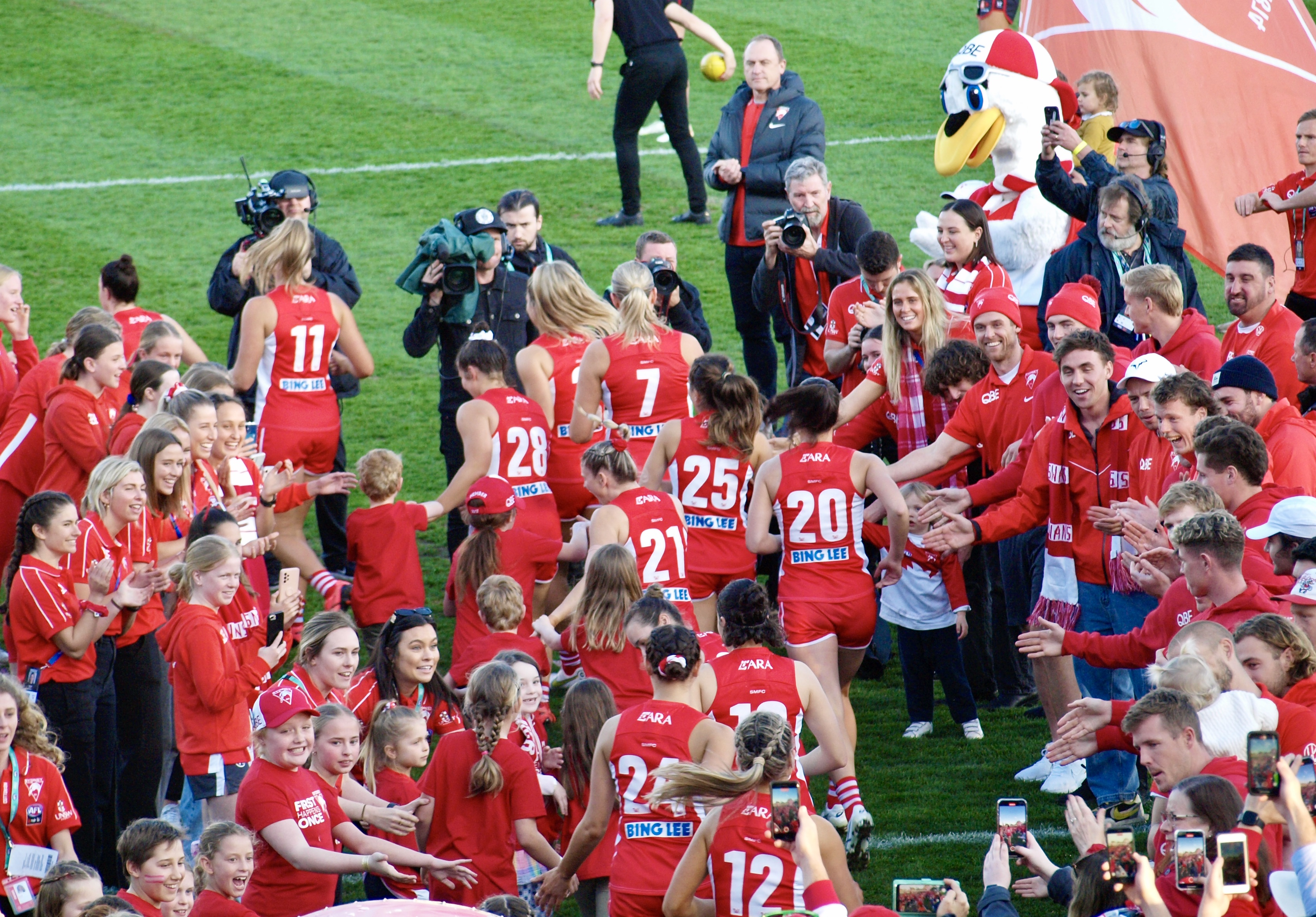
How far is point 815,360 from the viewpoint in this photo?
8.44 meters

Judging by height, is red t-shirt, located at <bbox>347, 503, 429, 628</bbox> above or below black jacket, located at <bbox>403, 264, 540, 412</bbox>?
below

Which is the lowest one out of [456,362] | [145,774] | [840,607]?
[145,774]

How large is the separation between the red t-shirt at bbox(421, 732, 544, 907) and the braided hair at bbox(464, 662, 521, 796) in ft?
0.08

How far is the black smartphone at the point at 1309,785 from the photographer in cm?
339

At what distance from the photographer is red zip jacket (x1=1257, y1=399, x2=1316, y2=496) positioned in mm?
5578

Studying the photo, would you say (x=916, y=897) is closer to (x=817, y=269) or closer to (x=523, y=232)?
(x=817, y=269)

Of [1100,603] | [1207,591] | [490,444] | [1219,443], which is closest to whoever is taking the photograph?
[1207,591]

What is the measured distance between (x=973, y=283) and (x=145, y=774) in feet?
14.0

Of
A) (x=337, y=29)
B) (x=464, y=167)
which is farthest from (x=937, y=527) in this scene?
(x=337, y=29)

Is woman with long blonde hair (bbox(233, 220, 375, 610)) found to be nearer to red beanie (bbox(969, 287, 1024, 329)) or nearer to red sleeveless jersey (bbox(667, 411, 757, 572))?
red sleeveless jersey (bbox(667, 411, 757, 572))

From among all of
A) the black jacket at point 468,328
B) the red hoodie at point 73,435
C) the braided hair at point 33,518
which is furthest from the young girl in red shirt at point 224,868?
the black jacket at point 468,328

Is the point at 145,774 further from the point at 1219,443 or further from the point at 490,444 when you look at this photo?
the point at 1219,443

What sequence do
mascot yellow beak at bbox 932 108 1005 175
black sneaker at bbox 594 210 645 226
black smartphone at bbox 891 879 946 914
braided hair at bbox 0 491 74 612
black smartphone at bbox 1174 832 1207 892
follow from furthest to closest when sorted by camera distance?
black sneaker at bbox 594 210 645 226 → mascot yellow beak at bbox 932 108 1005 175 → braided hair at bbox 0 491 74 612 → black smartphone at bbox 891 879 946 914 → black smartphone at bbox 1174 832 1207 892

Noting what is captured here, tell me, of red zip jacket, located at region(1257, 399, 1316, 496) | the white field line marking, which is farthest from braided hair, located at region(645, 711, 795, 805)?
the white field line marking
